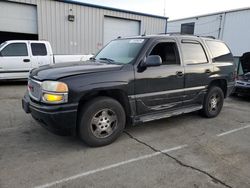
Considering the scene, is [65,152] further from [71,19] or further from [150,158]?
[71,19]

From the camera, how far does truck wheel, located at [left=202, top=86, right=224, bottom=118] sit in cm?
543

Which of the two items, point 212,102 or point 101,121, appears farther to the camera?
point 212,102

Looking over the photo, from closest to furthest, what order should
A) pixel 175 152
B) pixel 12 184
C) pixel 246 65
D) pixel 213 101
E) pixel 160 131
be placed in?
pixel 12 184 → pixel 175 152 → pixel 160 131 → pixel 213 101 → pixel 246 65

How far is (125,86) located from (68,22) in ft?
35.3

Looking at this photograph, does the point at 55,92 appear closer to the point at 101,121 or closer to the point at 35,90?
the point at 35,90

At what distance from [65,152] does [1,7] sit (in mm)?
11195

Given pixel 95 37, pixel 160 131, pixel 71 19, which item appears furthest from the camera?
pixel 95 37

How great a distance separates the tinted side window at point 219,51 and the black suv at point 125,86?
29mm

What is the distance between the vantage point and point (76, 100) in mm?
3406

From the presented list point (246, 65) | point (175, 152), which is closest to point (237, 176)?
point (175, 152)

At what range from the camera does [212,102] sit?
559 centimetres

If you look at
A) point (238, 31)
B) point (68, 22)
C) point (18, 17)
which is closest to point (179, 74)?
point (68, 22)

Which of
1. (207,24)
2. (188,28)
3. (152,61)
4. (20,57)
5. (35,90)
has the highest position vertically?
(207,24)

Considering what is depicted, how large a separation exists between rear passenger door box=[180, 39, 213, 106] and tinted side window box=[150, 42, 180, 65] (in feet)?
0.65
